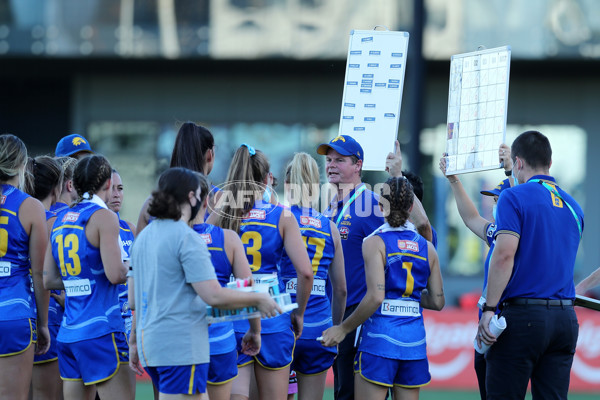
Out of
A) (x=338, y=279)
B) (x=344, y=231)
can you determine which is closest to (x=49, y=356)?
(x=338, y=279)

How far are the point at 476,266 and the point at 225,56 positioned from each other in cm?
680

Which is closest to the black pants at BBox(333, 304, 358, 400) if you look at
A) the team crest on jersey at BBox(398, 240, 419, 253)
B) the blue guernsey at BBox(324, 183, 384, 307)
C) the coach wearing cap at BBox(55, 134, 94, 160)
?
the blue guernsey at BBox(324, 183, 384, 307)

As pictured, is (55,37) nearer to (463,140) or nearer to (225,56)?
(225,56)

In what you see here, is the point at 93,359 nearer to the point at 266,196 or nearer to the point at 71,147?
the point at 266,196

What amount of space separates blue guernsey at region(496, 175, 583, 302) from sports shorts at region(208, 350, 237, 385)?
1823mm

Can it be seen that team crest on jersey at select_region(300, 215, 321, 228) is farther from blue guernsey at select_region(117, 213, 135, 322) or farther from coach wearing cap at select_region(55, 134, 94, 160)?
coach wearing cap at select_region(55, 134, 94, 160)

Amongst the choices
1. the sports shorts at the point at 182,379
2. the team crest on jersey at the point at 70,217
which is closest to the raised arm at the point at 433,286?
the sports shorts at the point at 182,379

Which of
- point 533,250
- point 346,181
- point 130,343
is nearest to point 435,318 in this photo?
point 346,181

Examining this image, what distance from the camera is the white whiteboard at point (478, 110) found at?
5.82 m

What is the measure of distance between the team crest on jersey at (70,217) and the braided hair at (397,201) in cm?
198

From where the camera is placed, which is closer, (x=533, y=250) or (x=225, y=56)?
(x=533, y=250)

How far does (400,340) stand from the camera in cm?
532

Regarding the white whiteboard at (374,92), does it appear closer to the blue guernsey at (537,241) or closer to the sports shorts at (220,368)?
Result: the blue guernsey at (537,241)

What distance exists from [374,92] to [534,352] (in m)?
2.30
